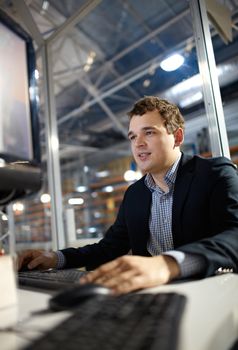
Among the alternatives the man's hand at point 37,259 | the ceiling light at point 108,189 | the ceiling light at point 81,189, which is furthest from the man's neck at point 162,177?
the ceiling light at point 81,189

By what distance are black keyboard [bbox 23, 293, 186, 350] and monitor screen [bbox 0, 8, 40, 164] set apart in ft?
1.40

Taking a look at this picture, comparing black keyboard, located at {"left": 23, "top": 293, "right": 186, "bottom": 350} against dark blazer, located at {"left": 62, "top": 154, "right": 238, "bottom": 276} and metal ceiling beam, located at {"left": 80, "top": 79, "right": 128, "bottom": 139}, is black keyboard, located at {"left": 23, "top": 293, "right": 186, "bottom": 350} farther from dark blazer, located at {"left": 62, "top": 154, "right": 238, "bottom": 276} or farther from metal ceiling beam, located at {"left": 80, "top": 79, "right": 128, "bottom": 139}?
metal ceiling beam, located at {"left": 80, "top": 79, "right": 128, "bottom": 139}

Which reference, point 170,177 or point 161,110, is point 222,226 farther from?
point 161,110

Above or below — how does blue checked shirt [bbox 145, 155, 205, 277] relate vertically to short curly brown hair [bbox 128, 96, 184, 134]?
below

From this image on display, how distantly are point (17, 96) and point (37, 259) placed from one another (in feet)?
2.10

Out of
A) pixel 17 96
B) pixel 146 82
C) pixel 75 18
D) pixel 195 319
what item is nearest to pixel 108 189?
pixel 146 82

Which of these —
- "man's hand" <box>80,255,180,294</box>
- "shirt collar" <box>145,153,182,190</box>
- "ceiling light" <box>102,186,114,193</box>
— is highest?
"ceiling light" <box>102,186,114,193</box>

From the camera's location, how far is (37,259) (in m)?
1.13

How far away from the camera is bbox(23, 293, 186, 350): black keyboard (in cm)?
35

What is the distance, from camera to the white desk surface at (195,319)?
41 centimetres

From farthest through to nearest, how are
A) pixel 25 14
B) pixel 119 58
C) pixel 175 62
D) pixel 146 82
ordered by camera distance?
pixel 146 82
pixel 119 58
pixel 175 62
pixel 25 14

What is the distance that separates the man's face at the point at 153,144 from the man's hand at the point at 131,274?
28.6 inches

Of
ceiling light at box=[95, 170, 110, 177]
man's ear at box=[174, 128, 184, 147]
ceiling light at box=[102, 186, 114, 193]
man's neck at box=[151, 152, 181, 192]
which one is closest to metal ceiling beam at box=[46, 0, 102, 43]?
man's ear at box=[174, 128, 184, 147]

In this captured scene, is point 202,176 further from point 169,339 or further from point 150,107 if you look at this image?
point 169,339
